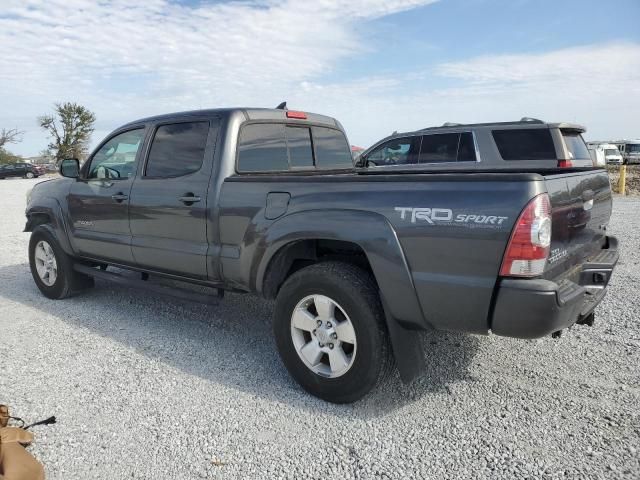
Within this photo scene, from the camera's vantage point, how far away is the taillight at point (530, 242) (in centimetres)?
246

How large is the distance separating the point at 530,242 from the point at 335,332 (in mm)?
1286

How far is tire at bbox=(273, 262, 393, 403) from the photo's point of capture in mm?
3000

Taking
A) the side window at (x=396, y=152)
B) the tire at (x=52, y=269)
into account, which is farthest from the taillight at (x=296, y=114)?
the side window at (x=396, y=152)

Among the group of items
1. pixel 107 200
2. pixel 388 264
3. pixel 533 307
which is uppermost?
pixel 107 200

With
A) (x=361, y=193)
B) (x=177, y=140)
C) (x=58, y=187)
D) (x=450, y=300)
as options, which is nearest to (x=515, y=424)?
(x=450, y=300)

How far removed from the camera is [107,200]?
476 cm

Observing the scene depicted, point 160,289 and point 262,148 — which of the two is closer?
point 262,148

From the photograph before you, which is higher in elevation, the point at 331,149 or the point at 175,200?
the point at 331,149

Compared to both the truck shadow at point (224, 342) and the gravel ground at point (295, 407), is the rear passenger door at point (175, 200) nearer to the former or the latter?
the truck shadow at point (224, 342)

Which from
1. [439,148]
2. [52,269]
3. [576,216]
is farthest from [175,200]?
[439,148]

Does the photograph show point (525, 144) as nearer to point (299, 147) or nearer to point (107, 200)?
point (299, 147)

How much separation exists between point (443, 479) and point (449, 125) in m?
7.31

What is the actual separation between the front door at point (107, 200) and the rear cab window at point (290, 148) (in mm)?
1186

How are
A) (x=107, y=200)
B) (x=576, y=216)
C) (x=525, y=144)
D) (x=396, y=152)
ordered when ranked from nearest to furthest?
(x=576, y=216), (x=107, y=200), (x=525, y=144), (x=396, y=152)
